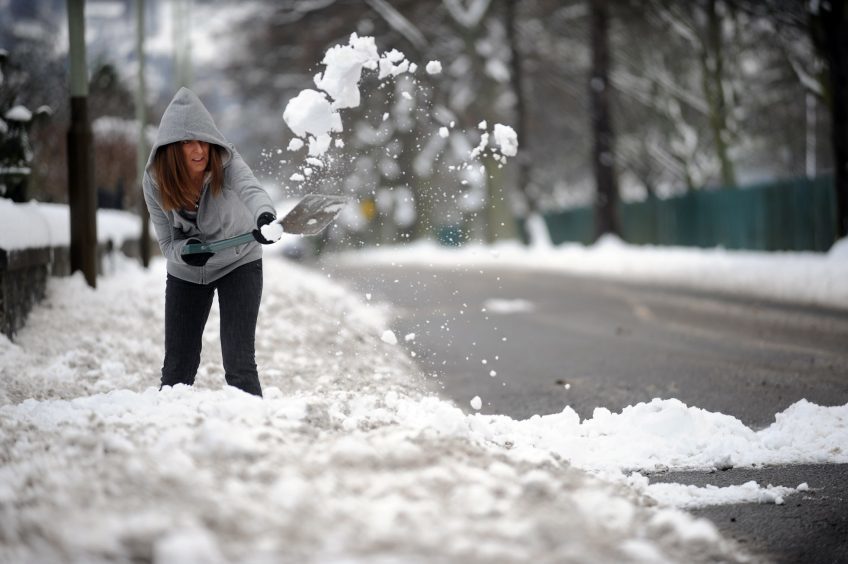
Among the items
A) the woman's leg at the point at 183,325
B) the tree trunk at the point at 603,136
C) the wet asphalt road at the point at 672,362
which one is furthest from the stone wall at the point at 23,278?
the tree trunk at the point at 603,136

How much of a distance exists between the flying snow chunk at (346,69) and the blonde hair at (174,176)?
98 cm

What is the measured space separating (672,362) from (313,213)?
404 centimetres

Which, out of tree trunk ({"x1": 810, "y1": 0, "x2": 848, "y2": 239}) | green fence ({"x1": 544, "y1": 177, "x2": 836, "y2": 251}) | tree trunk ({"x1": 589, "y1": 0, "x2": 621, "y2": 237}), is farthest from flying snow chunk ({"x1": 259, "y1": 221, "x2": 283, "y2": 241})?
tree trunk ({"x1": 589, "y1": 0, "x2": 621, "y2": 237})

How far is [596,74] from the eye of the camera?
29.3 m

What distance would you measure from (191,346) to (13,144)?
5.03 meters

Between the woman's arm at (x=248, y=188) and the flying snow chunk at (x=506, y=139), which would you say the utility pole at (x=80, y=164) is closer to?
the woman's arm at (x=248, y=188)

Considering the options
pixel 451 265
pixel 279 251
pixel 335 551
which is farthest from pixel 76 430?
pixel 279 251

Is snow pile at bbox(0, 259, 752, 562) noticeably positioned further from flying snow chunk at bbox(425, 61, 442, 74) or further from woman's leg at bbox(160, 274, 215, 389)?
flying snow chunk at bbox(425, 61, 442, 74)

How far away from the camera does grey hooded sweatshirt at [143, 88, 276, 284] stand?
15.8 ft

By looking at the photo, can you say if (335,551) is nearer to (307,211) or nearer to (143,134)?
(307,211)

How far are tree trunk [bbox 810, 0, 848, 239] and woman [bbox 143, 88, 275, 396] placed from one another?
1562 centimetres

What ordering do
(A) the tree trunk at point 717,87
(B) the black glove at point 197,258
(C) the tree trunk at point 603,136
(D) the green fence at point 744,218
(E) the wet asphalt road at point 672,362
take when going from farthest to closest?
1. (C) the tree trunk at point 603,136
2. (A) the tree trunk at point 717,87
3. (D) the green fence at point 744,218
4. (B) the black glove at point 197,258
5. (E) the wet asphalt road at point 672,362

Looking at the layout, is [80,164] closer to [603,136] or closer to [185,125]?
[185,125]

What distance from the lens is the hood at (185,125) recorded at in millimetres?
4757
